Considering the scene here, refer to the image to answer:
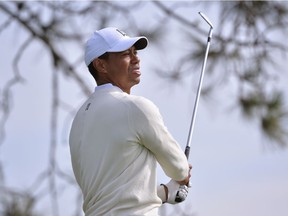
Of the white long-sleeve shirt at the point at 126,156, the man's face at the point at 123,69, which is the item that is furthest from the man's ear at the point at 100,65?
the white long-sleeve shirt at the point at 126,156

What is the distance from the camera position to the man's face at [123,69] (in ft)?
10.0

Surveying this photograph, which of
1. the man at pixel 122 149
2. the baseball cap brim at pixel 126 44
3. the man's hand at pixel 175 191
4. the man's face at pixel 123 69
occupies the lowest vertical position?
the man's hand at pixel 175 191

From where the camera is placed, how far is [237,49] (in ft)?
14.3

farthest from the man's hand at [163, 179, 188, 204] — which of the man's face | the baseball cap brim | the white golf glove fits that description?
the baseball cap brim

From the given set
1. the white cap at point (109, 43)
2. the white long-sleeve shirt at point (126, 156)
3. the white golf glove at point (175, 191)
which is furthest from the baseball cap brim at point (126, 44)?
the white golf glove at point (175, 191)

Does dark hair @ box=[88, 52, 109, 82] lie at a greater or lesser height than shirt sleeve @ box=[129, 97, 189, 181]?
greater

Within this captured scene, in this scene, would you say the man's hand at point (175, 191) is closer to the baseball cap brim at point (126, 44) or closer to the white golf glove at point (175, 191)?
the white golf glove at point (175, 191)

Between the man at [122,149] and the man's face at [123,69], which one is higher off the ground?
the man's face at [123,69]

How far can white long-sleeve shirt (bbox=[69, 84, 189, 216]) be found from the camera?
2.89 meters

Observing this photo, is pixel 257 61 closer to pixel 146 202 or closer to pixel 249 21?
pixel 249 21

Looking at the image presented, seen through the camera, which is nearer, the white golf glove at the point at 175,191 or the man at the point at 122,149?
the man at the point at 122,149

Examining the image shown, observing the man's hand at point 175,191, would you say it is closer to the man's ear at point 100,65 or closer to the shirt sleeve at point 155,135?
the shirt sleeve at point 155,135

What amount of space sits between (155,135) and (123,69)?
251mm

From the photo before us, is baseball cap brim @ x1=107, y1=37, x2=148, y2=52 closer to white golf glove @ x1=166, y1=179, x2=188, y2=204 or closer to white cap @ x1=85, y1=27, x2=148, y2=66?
white cap @ x1=85, y1=27, x2=148, y2=66
